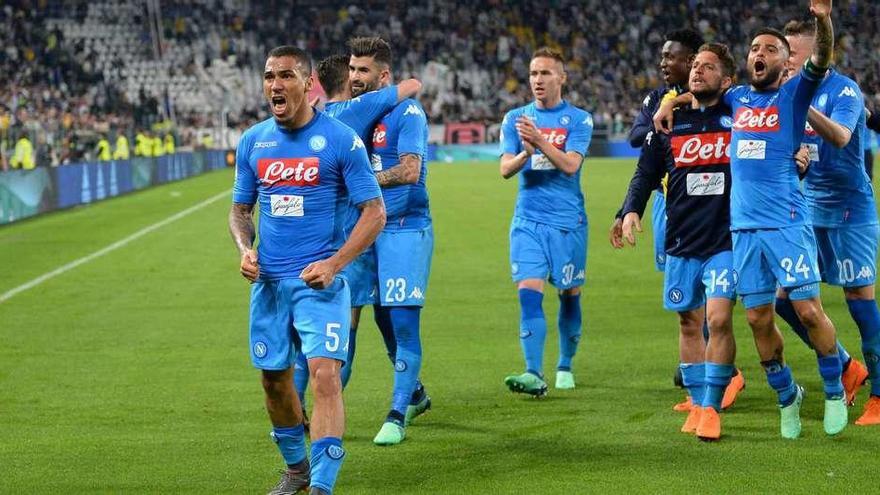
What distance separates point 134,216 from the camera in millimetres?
29250

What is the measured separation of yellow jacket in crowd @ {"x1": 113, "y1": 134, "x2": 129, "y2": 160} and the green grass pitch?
22.5 m

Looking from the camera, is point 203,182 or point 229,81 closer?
point 203,182

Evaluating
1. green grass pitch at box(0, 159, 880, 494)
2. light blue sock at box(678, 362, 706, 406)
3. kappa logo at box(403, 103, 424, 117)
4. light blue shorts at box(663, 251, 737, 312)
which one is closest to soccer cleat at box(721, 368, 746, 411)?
green grass pitch at box(0, 159, 880, 494)

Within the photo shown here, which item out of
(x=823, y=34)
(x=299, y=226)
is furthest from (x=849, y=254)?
(x=299, y=226)

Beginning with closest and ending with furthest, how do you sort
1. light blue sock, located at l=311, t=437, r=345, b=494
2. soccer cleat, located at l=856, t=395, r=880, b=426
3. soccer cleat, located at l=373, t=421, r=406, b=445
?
light blue sock, located at l=311, t=437, r=345, b=494, soccer cleat, located at l=373, t=421, r=406, b=445, soccer cleat, located at l=856, t=395, r=880, b=426

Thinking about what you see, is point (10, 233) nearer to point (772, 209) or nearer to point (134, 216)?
point (134, 216)

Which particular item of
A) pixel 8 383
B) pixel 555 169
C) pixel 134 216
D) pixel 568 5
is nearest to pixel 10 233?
pixel 134 216

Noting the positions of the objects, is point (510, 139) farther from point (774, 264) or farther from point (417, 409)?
point (774, 264)

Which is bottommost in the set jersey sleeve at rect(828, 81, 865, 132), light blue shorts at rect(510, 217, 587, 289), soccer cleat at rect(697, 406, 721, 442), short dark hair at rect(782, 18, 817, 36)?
soccer cleat at rect(697, 406, 721, 442)

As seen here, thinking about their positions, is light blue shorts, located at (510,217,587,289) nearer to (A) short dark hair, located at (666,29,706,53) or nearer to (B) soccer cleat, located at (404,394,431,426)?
(B) soccer cleat, located at (404,394,431,426)

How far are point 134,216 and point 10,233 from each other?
14.0 feet

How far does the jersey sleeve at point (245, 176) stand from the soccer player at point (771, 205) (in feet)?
9.32

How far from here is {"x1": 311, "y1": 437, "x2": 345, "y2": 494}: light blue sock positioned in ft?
20.9

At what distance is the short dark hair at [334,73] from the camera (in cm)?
886
